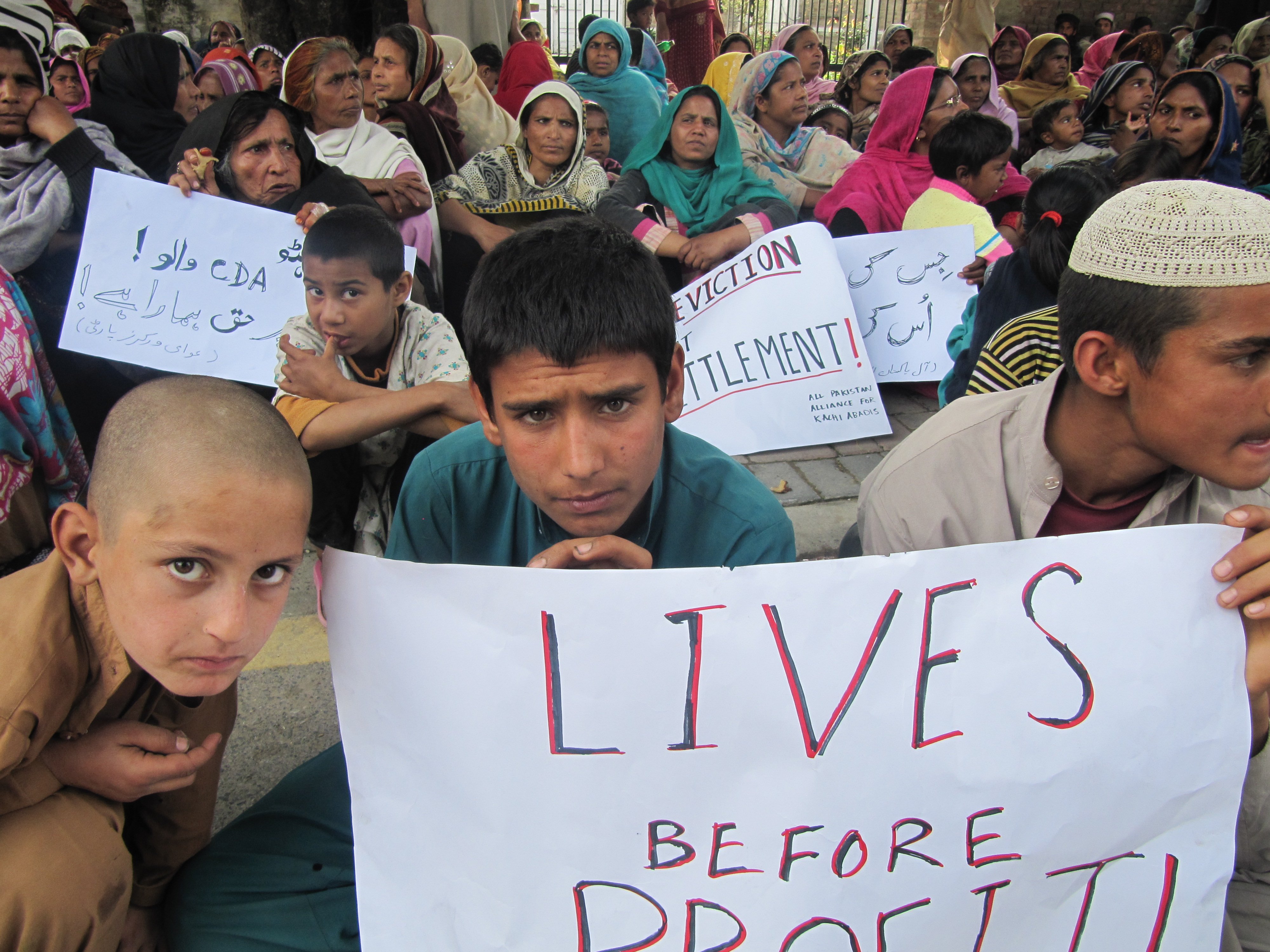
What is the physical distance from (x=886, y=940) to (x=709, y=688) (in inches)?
18.1

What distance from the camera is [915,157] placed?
5172 mm

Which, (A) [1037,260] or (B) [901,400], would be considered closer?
(A) [1037,260]

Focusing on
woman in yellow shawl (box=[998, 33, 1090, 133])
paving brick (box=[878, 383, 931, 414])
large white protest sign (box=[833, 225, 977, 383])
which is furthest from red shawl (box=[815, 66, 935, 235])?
woman in yellow shawl (box=[998, 33, 1090, 133])

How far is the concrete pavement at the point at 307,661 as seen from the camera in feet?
6.81

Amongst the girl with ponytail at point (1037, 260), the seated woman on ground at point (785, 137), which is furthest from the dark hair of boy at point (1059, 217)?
the seated woman on ground at point (785, 137)

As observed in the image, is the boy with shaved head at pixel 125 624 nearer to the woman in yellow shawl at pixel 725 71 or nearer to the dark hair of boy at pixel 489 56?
the woman in yellow shawl at pixel 725 71

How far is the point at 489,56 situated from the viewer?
7973 millimetres

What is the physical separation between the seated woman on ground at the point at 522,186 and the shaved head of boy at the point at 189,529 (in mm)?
3385

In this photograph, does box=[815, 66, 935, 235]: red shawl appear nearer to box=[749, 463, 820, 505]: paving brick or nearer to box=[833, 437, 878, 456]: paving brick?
box=[833, 437, 878, 456]: paving brick

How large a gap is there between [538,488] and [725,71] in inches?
274

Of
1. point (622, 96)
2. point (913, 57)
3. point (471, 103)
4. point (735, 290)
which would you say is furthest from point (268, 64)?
point (913, 57)

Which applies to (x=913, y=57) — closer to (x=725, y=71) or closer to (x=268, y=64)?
(x=725, y=71)

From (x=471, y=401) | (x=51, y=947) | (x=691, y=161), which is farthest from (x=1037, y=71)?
(x=51, y=947)

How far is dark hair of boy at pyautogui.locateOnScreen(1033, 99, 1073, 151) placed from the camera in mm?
6805
